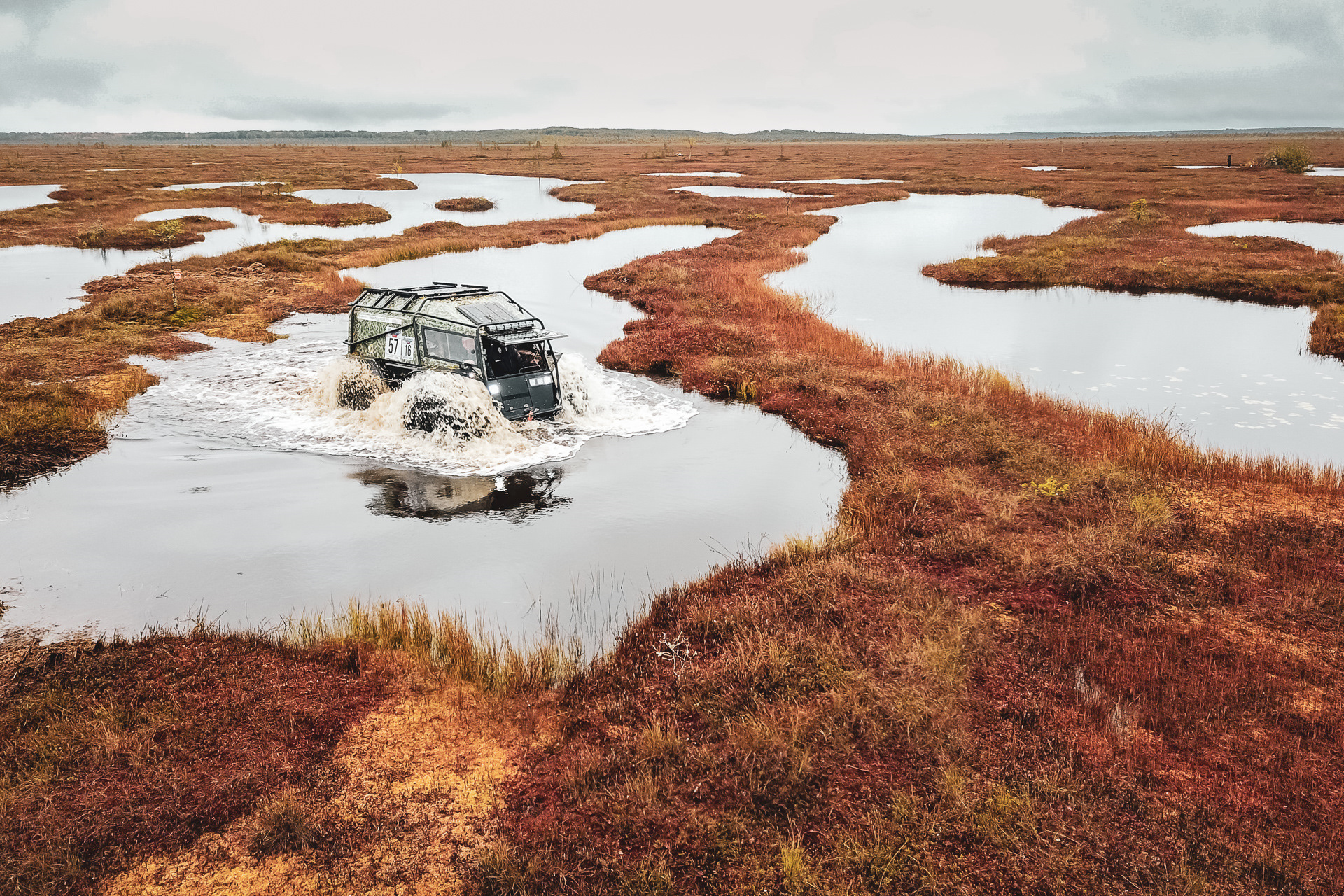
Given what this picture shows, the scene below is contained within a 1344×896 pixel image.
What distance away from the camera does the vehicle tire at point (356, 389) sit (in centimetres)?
2084

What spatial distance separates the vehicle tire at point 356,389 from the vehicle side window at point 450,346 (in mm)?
2251

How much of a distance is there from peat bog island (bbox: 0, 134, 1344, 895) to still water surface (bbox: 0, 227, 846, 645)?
0.11m

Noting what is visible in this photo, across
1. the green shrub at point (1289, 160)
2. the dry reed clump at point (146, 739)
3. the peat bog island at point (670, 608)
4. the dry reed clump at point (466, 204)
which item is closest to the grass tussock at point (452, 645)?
the peat bog island at point (670, 608)

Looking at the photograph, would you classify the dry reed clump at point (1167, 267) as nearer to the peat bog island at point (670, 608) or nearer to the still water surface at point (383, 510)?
the peat bog island at point (670, 608)

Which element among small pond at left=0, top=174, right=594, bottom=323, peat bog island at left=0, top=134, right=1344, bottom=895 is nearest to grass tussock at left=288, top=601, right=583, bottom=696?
peat bog island at left=0, top=134, right=1344, bottom=895

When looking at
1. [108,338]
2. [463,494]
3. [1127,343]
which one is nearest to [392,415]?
[463,494]

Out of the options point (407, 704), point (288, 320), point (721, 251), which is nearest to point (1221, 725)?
point (407, 704)

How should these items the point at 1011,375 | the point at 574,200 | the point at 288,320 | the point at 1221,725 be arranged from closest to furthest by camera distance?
the point at 1221,725, the point at 1011,375, the point at 288,320, the point at 574,200

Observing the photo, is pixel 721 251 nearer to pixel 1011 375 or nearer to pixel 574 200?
pixel 1011 375

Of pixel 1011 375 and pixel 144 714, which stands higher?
pixel 1011 375

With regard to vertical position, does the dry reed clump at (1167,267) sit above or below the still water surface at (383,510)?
above

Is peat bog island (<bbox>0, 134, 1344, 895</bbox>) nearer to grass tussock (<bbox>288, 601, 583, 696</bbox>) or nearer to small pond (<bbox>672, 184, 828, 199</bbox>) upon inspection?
grass tussock (<bbox>288, 601, 583, 696</bbox>)

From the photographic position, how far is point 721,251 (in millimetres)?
44625

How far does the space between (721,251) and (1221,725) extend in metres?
38.9
